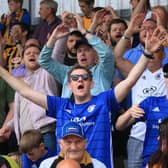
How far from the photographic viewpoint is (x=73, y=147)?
7.52 m

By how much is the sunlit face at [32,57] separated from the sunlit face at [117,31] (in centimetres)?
100

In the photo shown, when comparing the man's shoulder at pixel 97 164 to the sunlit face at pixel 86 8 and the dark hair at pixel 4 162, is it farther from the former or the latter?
the sunlit face at pixel 86 8

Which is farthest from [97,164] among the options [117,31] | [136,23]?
[117,31]

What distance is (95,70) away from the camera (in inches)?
351

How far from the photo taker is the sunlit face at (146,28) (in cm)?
909

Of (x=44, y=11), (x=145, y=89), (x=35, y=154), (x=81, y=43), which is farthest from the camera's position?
(x=44, y=11)

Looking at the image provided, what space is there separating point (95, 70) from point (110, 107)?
0.84 meters

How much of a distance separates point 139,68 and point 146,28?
1.23 metres

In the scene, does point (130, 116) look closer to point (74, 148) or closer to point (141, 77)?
point (74, 148)

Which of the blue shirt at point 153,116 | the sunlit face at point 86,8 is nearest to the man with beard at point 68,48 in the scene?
the sunlit face at point 86,8

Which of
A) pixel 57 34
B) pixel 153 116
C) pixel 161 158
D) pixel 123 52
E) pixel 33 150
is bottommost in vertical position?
pixel 33 150

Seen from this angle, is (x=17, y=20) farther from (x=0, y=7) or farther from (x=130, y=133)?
(x=130, y=133)

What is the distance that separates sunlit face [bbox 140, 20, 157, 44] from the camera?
9.09 metres

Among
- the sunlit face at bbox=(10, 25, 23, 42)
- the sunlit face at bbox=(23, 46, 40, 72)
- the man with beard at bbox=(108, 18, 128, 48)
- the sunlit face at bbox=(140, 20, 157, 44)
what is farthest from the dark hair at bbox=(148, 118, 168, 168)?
the sunlit face at bbox=(10, 25, 23, 42)
